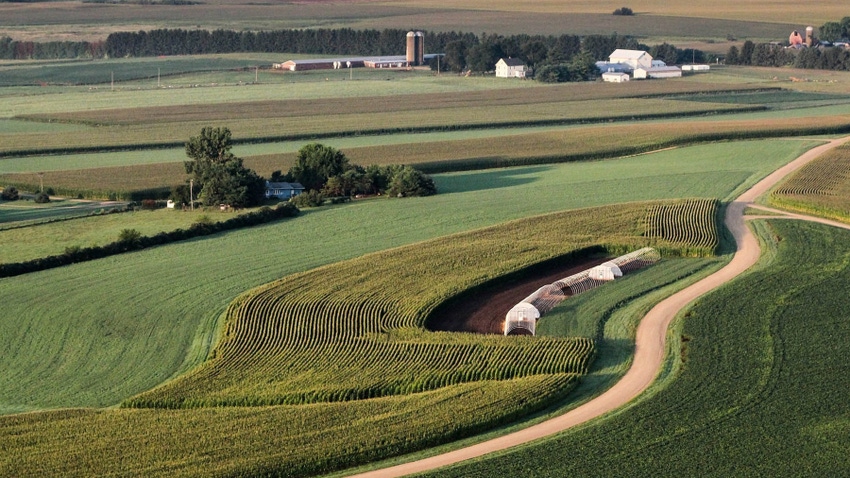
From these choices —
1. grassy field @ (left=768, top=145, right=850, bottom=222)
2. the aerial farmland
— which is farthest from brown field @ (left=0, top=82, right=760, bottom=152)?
grassy field @ (left=768, top=145, right=850, bottom=222)

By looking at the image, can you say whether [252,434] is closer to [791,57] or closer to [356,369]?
[356,369]

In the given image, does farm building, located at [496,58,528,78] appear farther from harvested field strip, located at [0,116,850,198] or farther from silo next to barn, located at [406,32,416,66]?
harvested field strip, located at [0,116,850,198]

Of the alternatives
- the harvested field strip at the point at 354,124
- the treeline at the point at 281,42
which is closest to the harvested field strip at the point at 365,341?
the harvested field strip at the point at 354,124

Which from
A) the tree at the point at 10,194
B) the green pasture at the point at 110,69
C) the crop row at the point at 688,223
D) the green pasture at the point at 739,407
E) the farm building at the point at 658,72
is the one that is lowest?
the green pasture at the point at 739,407

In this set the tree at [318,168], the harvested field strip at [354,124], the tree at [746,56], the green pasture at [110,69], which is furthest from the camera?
the tree at [746,56]

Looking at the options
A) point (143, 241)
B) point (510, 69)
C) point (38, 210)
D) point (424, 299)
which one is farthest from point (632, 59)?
point (424, 299)

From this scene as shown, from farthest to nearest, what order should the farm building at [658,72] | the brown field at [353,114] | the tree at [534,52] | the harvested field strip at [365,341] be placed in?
the tree at [534,52] → the farm building at [658,72] → the brown field at [353,114] → the harvested field strip at [365,341]

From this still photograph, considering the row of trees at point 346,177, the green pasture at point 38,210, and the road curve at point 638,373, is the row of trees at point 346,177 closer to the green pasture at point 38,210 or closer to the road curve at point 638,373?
the green pasture at point 38,210
